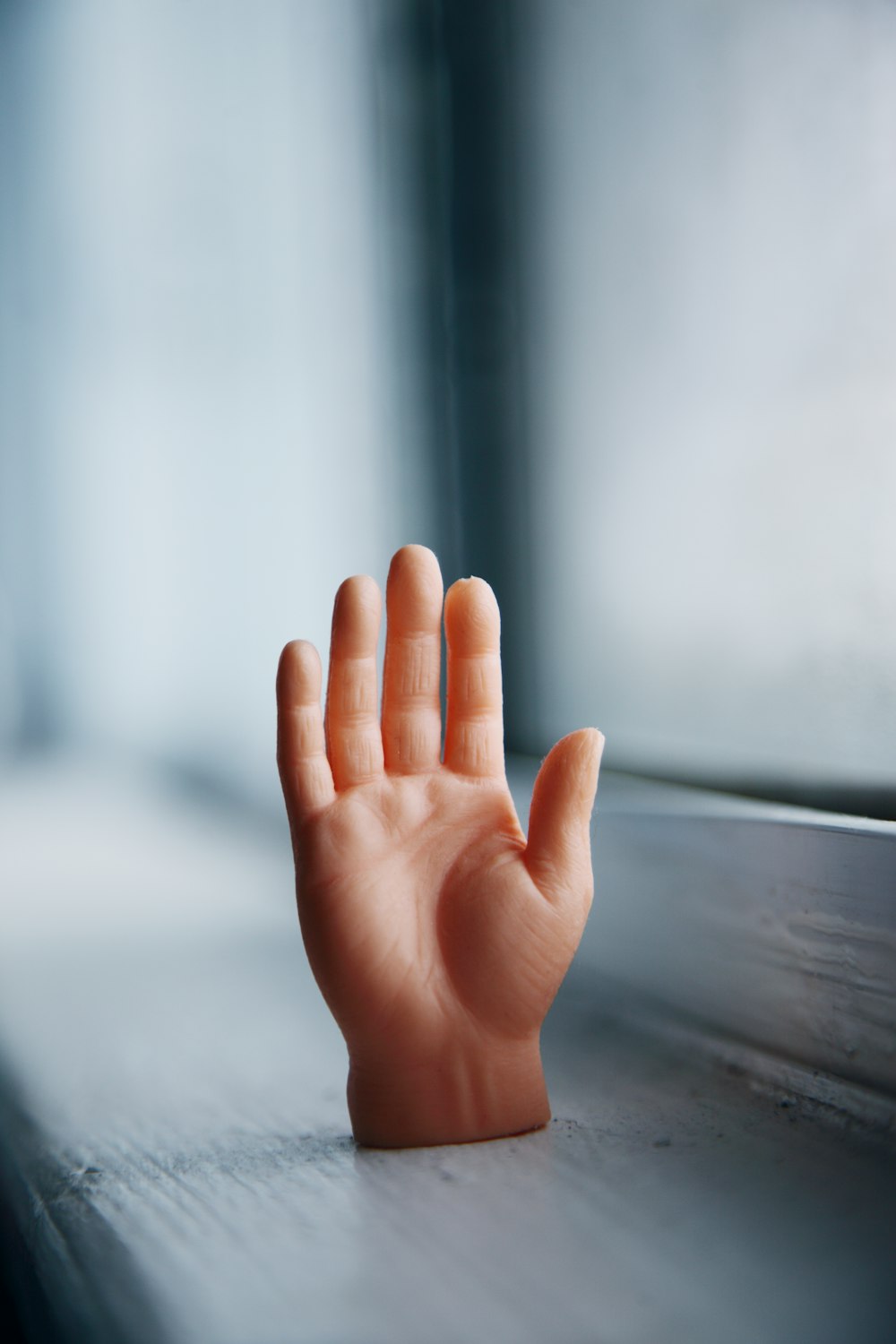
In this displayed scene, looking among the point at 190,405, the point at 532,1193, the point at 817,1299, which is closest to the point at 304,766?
the point at 532,1193

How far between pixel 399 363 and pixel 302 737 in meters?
0.77

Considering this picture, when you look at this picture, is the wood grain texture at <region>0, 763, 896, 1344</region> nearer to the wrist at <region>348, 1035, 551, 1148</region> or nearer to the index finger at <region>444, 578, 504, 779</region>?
the wrist at <region>348, 1035, 551, 1148</region>

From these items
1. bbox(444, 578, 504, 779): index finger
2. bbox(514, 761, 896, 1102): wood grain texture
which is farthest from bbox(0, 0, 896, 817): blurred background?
bbox(444, 578, 504, 779): index finger

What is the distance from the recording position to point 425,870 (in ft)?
2.03

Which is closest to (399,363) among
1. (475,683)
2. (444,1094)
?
(475,683)

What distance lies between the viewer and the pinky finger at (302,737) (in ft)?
2.06

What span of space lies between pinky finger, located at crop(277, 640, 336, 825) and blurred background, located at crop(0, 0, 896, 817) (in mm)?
387

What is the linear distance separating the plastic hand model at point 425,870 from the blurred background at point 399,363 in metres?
0.31

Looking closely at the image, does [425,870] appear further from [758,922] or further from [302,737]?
[758,922]

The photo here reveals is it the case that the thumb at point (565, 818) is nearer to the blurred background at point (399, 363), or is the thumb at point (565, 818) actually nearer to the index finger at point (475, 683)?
A: the index finger at point (475, 683)

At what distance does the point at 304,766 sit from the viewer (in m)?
0.63

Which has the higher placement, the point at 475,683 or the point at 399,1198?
the point at 475,683

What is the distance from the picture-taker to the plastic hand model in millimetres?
585

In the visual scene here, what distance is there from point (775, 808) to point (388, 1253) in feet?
1.36
